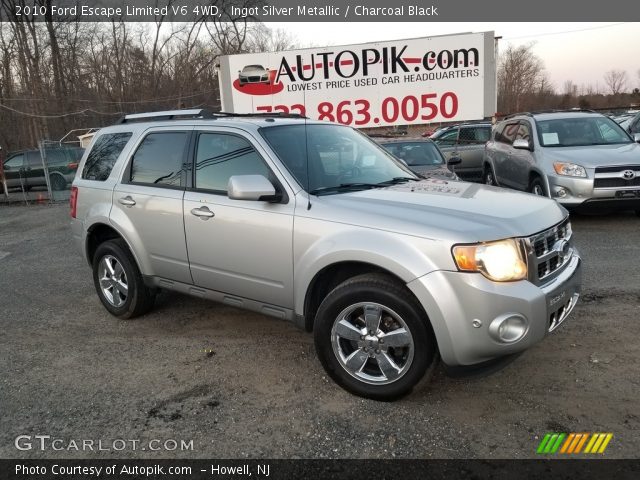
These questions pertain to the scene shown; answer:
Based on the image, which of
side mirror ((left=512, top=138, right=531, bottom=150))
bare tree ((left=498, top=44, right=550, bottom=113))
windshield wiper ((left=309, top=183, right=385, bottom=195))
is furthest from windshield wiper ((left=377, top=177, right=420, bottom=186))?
bare tree ((left=498, top=44, right=550, bottom=113))

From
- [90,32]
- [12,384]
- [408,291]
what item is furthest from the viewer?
[90,32]

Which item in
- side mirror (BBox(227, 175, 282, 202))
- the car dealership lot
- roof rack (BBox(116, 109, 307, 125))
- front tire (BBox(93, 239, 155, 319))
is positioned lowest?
the car dealership lot

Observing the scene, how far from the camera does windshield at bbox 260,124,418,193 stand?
3711 mm

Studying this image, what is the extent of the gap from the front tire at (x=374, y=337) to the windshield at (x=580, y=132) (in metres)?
6.54

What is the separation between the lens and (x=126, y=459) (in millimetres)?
2785

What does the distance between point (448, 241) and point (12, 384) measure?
130 inches

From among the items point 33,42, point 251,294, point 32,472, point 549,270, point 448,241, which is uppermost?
point 33,42

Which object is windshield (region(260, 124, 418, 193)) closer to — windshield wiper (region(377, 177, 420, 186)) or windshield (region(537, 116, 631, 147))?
windshield wiper (region(377, 177, 420, 186))

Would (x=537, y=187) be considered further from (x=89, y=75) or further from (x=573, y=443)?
(x=89, y=75)

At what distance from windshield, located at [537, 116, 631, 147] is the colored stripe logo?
21.6 feet

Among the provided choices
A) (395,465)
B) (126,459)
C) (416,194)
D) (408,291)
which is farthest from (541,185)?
(126,459)

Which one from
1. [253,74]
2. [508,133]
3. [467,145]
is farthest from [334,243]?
[467,145]

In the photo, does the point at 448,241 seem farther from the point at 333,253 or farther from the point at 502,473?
the point at 502,473

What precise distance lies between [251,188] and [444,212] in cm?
127
